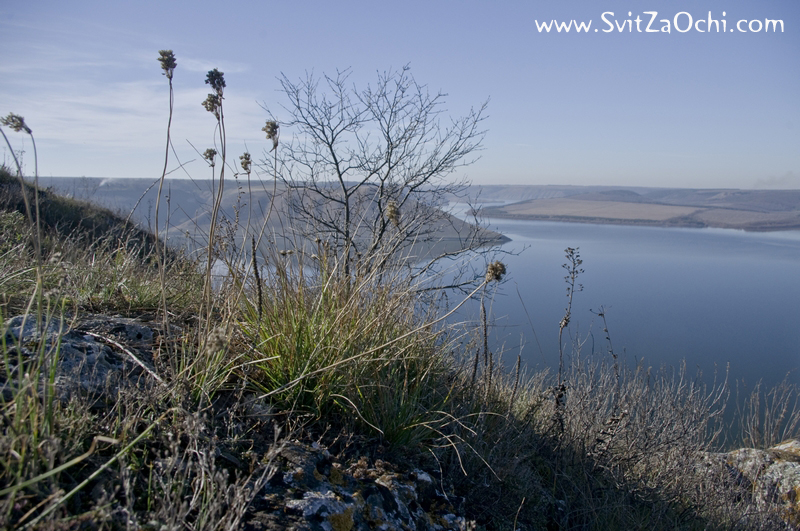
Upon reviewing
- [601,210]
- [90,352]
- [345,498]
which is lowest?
[345,498]

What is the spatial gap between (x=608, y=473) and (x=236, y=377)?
2701 mm

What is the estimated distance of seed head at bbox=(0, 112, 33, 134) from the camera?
1.49 meters

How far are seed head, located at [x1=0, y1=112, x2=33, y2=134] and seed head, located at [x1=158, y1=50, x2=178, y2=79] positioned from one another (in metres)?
0.49

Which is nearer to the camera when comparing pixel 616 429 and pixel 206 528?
pixel 206 528

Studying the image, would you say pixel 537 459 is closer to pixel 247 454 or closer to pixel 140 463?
pixel 247 454

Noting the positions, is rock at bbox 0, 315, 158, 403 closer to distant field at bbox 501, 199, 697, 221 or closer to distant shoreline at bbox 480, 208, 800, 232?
distant shoreline at bbox 480, 208, 800, 232

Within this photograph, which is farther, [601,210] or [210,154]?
A: [601,210]

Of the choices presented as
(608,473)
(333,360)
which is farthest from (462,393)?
(608,473)

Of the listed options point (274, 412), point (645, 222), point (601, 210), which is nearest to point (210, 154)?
point (274, 412)

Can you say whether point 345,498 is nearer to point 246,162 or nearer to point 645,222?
point 246,162

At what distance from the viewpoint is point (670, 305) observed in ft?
67.2

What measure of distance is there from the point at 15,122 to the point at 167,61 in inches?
21.2

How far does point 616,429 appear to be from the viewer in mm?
3441

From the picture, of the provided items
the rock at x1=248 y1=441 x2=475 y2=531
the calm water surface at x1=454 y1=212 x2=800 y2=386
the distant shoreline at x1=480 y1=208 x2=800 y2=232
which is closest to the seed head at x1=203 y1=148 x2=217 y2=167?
the rock at x1=248 y1=441 x2=475 y2=531
